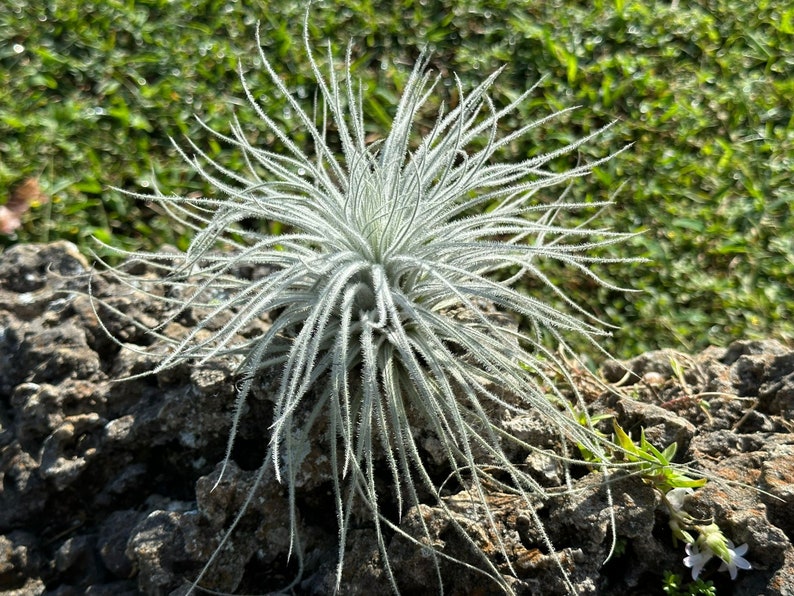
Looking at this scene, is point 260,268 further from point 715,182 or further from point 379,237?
point 715,182

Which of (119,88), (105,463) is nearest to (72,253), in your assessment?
(105,463)

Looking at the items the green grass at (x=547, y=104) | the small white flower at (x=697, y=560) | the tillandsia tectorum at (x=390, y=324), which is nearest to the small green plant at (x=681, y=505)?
the small white flower at (x=697, y=560)

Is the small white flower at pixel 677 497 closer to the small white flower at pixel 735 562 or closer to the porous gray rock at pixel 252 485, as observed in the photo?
the porous gray rock at pixel 252 485

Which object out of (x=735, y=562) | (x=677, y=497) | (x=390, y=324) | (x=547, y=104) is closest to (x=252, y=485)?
(x=390, y=324)

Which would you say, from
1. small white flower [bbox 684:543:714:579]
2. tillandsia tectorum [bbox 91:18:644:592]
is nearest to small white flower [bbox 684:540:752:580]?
small white flower [bbox 684:543:714:579]

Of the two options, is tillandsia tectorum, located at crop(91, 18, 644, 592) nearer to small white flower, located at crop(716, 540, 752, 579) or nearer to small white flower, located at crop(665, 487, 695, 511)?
small white flower, located at crop(665, 487, 695, 511)

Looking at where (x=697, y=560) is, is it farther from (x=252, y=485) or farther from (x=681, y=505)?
(x=252, y=485)

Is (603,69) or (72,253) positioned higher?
(603,69)
